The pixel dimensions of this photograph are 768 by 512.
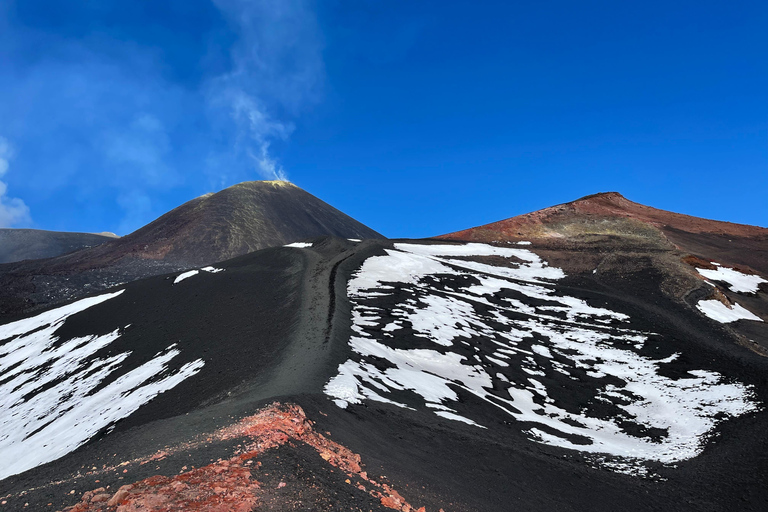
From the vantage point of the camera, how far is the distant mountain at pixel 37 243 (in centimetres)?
11919

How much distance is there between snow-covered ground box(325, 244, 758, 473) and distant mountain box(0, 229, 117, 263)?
12074 cm

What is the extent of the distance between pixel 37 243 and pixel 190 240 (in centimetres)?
6416

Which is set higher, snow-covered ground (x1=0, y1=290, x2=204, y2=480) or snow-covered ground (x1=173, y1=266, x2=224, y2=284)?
snow-covered ground (x1=173, y1=266, x2=224, y2=284)

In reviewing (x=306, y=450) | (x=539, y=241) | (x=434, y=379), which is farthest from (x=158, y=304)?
(x=539, y=241)

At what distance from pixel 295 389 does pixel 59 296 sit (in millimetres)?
57980

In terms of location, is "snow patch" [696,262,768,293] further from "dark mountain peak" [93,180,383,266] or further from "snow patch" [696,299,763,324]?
"dark mountain peak" [93,180,383,266]

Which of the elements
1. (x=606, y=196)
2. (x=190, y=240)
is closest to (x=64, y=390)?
(x=606, y=196)

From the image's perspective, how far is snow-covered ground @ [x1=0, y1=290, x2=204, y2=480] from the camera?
15.7 metres

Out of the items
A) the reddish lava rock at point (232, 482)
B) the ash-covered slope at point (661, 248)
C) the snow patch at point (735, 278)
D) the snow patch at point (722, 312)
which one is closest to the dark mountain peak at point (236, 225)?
the ash-covered slope at point (661, 248)

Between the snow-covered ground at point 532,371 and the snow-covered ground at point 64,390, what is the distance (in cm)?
863

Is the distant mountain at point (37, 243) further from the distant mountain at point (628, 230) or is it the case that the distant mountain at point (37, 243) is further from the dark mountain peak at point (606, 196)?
the dark mountain peak at point (606, 196)

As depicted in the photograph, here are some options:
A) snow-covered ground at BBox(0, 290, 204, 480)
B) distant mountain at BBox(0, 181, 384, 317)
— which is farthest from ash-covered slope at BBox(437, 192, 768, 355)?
distant mountain at BBox(0, 181, 384, 317)

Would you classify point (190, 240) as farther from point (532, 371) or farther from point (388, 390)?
point (388, 390)

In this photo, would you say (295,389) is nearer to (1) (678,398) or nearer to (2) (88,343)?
(1) (678,398)
